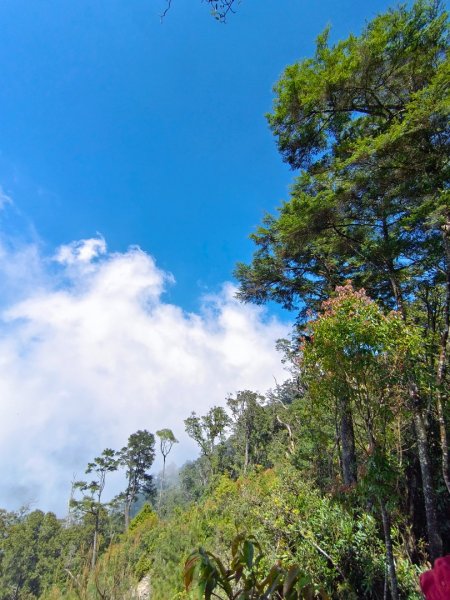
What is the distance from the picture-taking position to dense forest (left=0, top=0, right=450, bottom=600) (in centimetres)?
405

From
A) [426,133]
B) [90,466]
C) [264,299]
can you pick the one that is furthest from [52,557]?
[426,133]

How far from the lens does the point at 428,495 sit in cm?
575

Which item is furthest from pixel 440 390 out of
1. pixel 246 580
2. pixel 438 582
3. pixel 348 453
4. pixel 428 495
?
pixel 438 582

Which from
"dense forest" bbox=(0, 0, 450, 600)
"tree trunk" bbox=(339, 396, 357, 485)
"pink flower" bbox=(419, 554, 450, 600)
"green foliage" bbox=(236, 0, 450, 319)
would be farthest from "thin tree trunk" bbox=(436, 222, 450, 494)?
"pink flower" bbox=(419, 554, 450, 600)

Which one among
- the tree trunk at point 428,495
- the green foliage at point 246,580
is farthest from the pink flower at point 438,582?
the tree trunk at point 428,495

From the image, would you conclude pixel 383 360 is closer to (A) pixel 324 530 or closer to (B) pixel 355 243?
(A) pixel 324 530

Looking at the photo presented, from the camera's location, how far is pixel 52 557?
108 ft

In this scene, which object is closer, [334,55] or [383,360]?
[383,360]

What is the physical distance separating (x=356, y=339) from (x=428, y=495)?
376 cm

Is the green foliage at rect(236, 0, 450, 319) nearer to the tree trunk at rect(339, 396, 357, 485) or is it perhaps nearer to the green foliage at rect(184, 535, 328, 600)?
the tree trunk at rect(339, 396, 357, 485)

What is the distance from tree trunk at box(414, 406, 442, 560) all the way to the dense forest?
0.09 ft

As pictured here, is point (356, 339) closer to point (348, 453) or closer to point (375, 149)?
point (375, 149)

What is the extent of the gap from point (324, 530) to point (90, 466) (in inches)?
1234

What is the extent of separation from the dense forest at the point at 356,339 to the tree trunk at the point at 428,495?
27 mm
